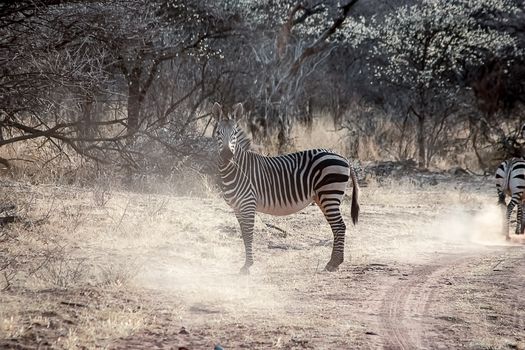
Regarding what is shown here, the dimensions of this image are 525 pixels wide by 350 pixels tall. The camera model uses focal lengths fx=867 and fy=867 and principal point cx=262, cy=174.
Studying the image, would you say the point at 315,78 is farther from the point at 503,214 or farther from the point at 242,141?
the point at 242,141

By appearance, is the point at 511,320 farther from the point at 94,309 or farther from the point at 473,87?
the point at 473,87

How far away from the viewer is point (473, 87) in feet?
85.5

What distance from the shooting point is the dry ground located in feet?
22.0

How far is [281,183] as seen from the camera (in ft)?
33.7

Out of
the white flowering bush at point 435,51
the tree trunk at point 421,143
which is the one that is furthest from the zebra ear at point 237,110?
the white flowering bush at point 435,51

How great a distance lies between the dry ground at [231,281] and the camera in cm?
669

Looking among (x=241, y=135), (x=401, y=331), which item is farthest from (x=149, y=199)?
(x=401, y=331)

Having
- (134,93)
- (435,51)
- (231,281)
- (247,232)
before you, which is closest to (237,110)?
(247,232)

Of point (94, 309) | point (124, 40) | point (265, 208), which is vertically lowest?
point (94, 309)

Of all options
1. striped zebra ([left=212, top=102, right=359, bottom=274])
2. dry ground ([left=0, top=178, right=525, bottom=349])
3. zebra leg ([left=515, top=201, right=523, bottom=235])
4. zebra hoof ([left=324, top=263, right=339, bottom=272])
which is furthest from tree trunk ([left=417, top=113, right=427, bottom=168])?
zebra hoof ([left=324, top=263, right=339, bottom=272])

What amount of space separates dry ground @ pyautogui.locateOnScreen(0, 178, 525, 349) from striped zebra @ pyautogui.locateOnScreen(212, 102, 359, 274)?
1.98ft

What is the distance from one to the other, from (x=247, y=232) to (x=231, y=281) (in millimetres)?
881

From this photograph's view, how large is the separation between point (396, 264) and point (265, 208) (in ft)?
5.63

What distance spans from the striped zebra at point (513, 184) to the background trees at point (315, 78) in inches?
207
